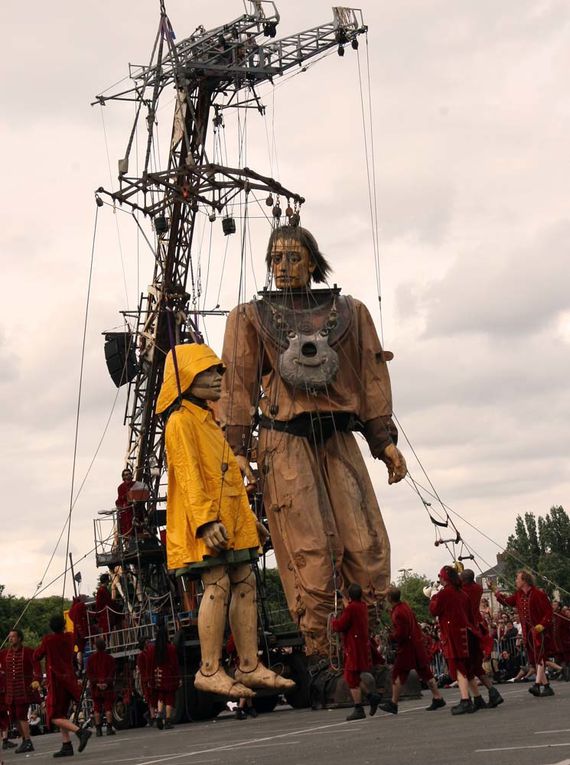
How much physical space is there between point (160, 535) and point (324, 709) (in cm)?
566

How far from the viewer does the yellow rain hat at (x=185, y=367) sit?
12.5 metres

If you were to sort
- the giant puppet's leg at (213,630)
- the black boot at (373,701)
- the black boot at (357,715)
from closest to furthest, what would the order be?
the giant puppet's leg at (213,630)
the black boot at (357,715)
the black boot at (373,701)

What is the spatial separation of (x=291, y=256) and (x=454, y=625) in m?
5.40

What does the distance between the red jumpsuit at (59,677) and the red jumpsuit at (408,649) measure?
3.26 m

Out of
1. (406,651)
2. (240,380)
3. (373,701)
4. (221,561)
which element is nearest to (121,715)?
(240,380)

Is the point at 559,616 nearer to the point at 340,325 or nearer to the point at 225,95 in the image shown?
the point at 340,325

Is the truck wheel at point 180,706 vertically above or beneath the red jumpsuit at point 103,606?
beneath

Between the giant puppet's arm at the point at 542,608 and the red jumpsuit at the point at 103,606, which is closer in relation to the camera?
the giant puppet's arm at the point at 542,608

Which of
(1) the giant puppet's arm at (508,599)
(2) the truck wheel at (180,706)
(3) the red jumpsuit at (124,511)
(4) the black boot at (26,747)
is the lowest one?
(4) the black boot at (26,747)

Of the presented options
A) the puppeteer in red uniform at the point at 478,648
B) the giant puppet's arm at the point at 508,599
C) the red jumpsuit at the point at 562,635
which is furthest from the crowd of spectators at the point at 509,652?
the puppeteer in red uniform at the point at 478,648

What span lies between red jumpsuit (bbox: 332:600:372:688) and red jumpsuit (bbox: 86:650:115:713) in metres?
5.24

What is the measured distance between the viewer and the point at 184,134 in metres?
25.7

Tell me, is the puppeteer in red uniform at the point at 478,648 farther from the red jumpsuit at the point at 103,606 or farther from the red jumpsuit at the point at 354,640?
the red jumpsuit at the point at 103,606

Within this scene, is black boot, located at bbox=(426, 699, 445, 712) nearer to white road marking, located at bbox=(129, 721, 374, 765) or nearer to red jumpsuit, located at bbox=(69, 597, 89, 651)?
white road marking, located at bbox=(129, 721, 374, 765)
